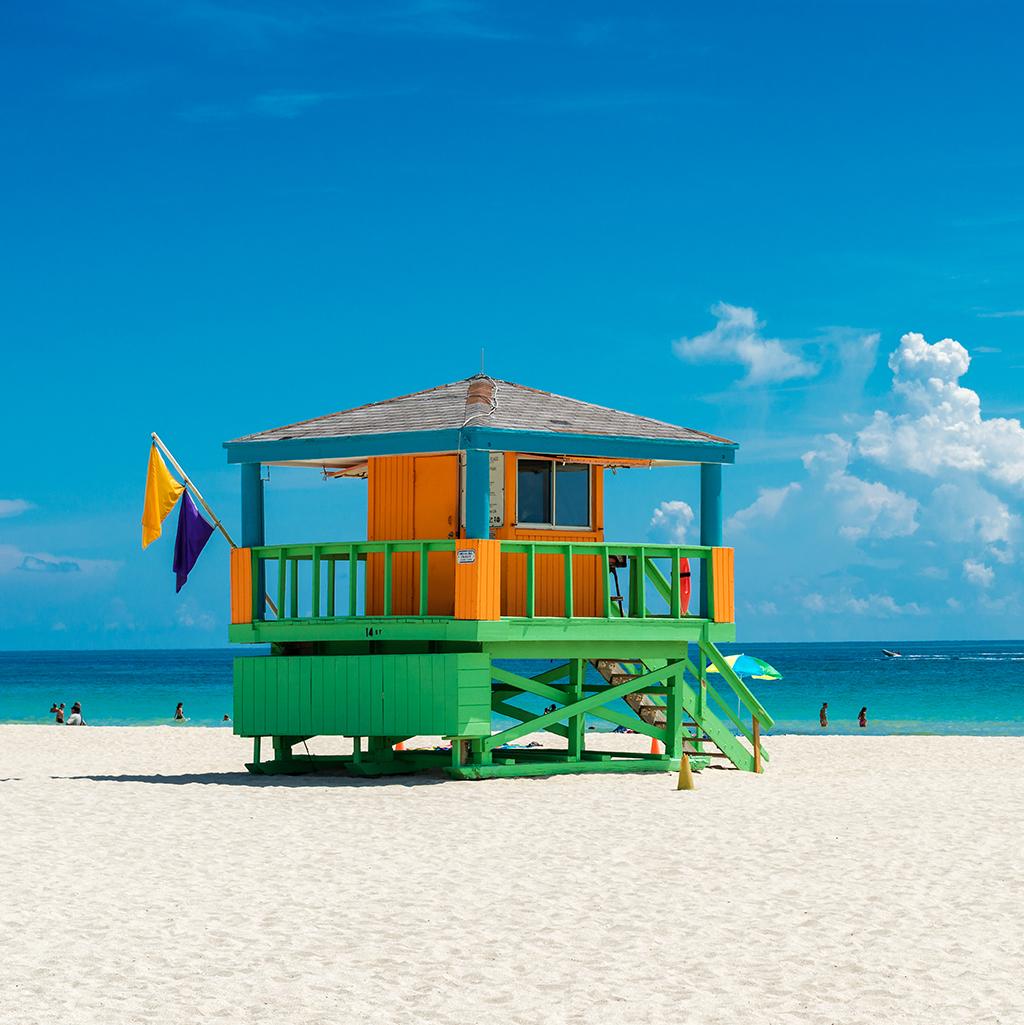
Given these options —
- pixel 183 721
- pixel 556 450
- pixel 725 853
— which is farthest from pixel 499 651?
pixel 183 721

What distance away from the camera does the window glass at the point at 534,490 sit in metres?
20.9

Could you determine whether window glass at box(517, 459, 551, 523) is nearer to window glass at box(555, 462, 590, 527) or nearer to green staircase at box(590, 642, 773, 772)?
window glass at box(555, 462, 590, 527)

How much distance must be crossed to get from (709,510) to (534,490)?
2.56 meters

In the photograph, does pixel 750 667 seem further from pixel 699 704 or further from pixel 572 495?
pixel 572 495

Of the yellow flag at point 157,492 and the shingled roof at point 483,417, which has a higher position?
the shingled roof at point 483,417

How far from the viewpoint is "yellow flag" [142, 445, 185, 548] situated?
2195cm

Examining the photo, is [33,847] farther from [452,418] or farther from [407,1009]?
[452,418]

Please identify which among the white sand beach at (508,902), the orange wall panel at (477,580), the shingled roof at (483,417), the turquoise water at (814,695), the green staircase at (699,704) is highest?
the shingled roof at (483,417)

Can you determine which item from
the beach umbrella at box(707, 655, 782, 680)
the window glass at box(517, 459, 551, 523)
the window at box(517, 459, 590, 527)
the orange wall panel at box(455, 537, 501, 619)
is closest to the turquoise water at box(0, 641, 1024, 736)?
the beach umbrella at box(707, 655, 782, 680)

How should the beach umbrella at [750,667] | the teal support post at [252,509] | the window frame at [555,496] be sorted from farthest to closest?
the beach umbrella at [750,667]
the teal support post at [252,509]
the window frame at [555,496]

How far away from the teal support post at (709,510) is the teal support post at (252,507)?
6099 millimetres

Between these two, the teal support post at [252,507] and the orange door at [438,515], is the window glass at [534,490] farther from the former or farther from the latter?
the teal support post at [252,507]

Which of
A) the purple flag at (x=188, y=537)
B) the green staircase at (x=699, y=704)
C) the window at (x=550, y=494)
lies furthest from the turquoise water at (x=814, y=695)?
the purple flag at (x=188, y=537)

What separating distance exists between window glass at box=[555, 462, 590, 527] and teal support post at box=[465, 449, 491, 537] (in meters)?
2.00
